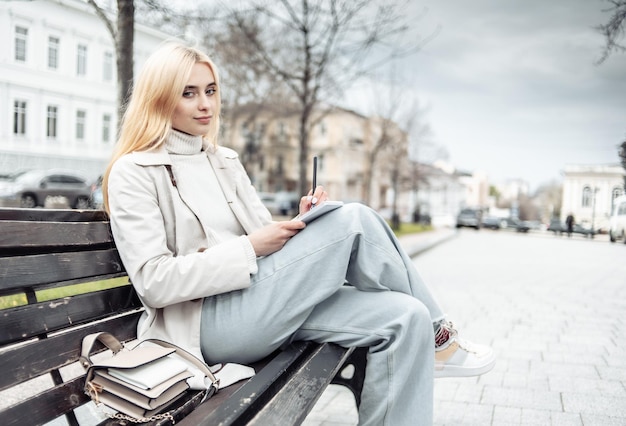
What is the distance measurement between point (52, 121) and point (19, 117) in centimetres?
80

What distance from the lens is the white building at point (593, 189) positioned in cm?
546

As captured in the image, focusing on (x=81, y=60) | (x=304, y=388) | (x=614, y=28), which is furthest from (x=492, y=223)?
(x=304, y=388)

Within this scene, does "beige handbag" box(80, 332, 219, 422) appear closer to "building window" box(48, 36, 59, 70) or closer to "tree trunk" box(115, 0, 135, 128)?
"tree trunk" box(115, 0, 135, 128)

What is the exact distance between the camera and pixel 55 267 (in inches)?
70.9

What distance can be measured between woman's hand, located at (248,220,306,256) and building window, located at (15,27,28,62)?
3.89 m

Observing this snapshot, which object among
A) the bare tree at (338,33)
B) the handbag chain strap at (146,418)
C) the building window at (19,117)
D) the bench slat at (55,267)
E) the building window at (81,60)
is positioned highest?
the bare tree at (338,33)

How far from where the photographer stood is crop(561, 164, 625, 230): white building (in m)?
5.46

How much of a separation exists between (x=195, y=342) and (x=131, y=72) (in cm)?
392

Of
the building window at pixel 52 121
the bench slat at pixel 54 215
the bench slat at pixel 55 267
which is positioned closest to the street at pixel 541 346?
the bench slat at pixel 55 267

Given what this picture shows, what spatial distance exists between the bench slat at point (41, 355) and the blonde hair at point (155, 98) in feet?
2.39

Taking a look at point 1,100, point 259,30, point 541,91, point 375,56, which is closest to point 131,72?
point 1,100

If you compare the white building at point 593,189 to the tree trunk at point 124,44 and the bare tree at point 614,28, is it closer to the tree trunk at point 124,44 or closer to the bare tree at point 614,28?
the bare tree at point 614,28

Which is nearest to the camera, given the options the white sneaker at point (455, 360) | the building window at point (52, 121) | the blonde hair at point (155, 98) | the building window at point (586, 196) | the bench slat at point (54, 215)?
the bench slat at point (54, 215)

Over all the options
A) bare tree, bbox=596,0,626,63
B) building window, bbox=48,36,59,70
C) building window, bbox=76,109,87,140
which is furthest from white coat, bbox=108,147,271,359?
building window, bbox=76,109,87,140
